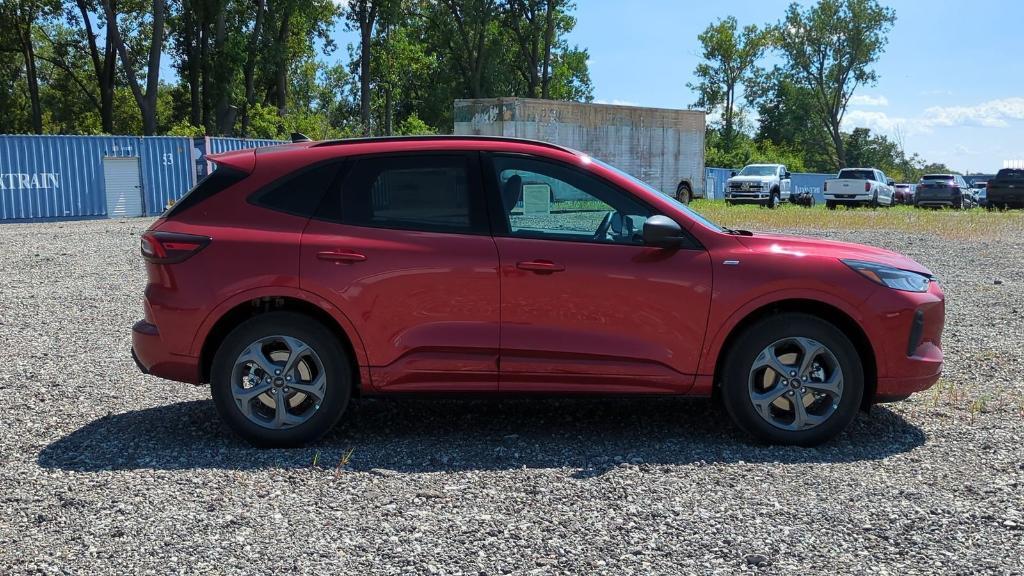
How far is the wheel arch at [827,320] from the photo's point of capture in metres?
4.68

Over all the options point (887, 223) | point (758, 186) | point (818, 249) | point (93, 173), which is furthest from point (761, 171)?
point (818, 249)

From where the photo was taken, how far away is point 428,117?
60500mm

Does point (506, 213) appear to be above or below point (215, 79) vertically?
below

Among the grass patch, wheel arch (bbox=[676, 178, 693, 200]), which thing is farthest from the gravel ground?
wheel arch (bbox=[676, 178, 693, 200])

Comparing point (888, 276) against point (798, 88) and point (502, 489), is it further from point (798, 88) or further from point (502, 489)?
point (798, 88)

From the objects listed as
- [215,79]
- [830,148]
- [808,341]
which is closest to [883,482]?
[808,341]

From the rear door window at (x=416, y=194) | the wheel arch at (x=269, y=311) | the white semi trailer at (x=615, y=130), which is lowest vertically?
the wheel arch at (x=269, y=311)

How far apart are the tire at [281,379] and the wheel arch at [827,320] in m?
2.07

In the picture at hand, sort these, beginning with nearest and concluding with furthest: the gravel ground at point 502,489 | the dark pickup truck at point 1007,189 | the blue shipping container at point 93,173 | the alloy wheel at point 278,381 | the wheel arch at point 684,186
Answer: the gravel ground at point 502,489, the alloy wheel at point 278,381, the blue shipping container at point 93,173, the wheel arch at point 684,186, the dark pickup truck at point 1007,189

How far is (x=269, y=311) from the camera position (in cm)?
468

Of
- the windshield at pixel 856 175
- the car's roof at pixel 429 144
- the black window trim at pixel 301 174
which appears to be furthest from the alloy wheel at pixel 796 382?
the windshield at pixel 856 175

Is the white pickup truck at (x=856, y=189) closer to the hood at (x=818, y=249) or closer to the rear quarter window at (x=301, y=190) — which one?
the hood at (x=818, y=249)

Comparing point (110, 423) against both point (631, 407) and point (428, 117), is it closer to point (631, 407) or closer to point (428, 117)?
point (631, 407)

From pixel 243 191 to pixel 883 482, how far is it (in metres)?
3.65
